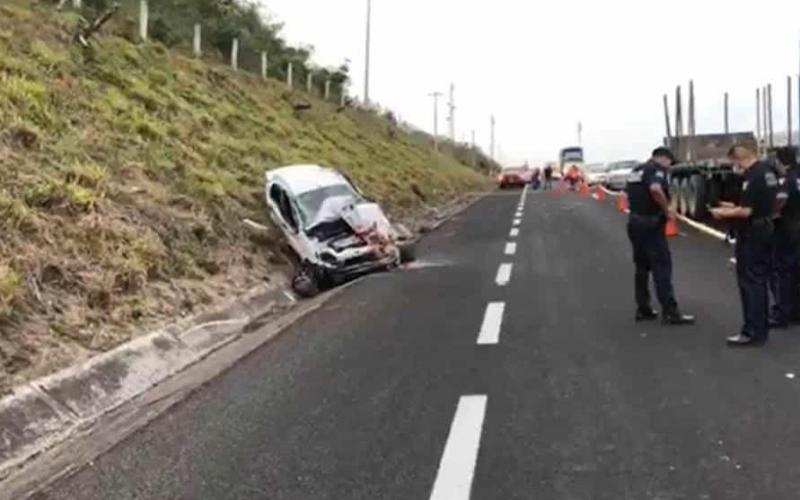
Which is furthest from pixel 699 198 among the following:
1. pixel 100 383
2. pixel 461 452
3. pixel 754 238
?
pixel 461 452

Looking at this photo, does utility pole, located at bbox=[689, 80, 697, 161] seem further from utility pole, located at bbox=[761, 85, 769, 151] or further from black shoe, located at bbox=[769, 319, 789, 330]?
black shoe, located at bbox=[769, 319, 789, 330]

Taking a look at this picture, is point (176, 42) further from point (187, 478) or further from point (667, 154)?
point (187, 478)

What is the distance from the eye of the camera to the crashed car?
14.3 metres

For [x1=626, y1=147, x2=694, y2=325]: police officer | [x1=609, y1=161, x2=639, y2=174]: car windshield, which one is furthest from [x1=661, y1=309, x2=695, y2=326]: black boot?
[x1=609, y1=161, x2=639, y2=174]: car windshield

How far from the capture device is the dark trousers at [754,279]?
8219 millimetres

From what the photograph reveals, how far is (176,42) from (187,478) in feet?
88.7

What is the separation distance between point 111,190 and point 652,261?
683 centimetres

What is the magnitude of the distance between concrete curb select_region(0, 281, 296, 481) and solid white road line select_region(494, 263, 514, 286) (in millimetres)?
3767

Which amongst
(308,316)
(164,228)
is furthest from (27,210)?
(308,316)

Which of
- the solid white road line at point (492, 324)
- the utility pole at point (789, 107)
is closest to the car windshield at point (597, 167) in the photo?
the utility pole at point (789, 107)

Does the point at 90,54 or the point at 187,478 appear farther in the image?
the point at 90,54

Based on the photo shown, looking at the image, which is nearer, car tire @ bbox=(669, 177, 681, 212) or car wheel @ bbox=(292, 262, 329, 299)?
car wheel @ bbox=(292, 262, 329, 299)

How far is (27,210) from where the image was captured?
9.83 meters

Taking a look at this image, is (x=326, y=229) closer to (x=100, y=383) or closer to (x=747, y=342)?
(x=100, y=383)
